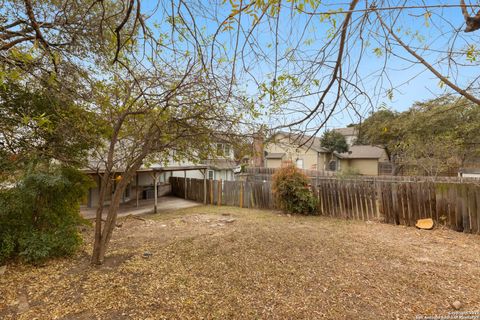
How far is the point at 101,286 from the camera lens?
3145 millimetres

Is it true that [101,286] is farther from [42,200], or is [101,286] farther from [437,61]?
[437,61]

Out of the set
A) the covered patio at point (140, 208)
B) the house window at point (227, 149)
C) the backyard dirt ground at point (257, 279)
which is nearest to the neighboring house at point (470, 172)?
the backyard dirt ground at point (257, 279)

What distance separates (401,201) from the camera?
653cm

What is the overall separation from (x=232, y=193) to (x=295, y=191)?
3558 mm

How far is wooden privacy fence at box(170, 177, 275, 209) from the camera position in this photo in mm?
9765

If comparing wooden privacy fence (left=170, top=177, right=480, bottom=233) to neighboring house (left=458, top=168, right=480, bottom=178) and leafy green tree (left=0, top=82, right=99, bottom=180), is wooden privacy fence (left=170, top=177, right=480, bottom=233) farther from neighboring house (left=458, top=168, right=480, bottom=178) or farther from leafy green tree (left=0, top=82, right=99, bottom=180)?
neighboring house (left=458, top=168, right=480, bottom=178)

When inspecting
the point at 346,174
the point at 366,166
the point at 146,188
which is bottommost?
the point at 146,188

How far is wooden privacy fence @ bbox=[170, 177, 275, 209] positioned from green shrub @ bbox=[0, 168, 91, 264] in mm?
6638

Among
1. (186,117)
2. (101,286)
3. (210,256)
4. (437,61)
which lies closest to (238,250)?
(210,256)

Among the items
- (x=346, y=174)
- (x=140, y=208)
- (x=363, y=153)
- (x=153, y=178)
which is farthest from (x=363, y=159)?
(x=140, y=208)

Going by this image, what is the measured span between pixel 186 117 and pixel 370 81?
2326mm

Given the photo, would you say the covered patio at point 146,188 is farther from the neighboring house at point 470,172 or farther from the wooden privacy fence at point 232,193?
the neighboring house at point 470,172

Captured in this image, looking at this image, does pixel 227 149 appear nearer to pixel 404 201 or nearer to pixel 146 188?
pixel 404 201

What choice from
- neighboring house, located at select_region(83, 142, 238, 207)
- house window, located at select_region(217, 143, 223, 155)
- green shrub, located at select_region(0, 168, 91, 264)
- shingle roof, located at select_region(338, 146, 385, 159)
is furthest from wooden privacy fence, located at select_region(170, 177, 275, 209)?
shingle roof, located at select_region(338, 146, 385, 159)
